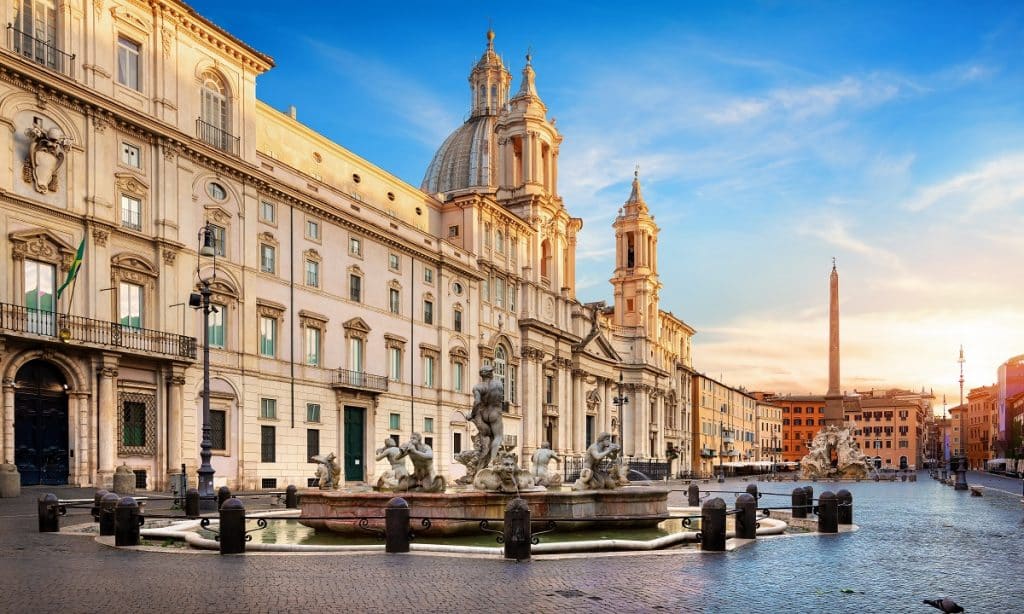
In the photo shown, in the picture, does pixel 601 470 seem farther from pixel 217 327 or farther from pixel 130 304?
pixel 217 327

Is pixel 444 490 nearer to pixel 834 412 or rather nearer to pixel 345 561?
pixel 345 561

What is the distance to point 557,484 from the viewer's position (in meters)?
20.1

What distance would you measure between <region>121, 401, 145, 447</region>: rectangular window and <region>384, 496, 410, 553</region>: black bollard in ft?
68.8

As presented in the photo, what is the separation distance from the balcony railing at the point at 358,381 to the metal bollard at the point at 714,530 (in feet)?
103

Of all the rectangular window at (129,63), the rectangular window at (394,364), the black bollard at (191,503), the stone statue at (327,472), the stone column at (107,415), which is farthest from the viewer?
the rectangular window at (394,364)

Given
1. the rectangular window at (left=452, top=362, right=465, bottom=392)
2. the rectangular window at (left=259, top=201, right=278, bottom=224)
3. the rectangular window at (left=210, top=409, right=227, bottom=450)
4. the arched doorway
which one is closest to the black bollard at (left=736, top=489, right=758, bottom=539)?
the arched doorway

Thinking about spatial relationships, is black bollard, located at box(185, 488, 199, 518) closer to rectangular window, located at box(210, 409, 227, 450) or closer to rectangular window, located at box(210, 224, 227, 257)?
rectangular window, located at box(210, 409, 227, 450)

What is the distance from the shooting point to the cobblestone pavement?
10070 mm

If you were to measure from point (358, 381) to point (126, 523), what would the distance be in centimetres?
3074

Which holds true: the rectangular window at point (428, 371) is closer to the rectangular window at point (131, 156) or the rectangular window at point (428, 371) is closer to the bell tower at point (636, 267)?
the rectangular window at point (131, 156)

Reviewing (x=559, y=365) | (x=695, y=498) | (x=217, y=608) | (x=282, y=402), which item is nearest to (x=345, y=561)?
(x=217, y=608)

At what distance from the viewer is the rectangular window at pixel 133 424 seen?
106 ft

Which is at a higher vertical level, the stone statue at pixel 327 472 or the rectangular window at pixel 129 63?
the rectangular window at pixel 129 63

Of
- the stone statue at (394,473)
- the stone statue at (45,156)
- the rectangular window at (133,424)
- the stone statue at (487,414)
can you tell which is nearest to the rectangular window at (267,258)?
the rectangular window at (133,424)
